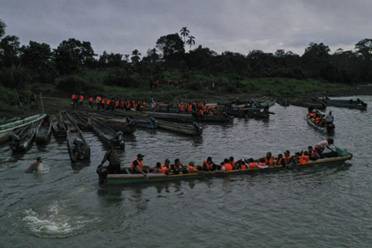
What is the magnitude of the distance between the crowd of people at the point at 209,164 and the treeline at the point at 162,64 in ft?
127

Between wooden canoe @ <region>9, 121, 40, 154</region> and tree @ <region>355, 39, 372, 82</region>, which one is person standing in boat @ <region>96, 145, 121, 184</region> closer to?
wooden canoe @ <region>9, 121, 40, 154</region>

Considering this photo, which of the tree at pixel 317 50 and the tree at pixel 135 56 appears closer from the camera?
the tree at pixel 135 56

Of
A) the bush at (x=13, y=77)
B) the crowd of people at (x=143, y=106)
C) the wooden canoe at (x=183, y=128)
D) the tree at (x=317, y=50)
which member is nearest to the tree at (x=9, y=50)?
the bush at (x=13, y=77)

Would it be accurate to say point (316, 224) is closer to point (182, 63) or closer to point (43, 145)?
point (43, 145)

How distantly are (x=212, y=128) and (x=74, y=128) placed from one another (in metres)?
13.8

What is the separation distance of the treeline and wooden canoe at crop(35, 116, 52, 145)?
1874 cm

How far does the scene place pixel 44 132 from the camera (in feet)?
114

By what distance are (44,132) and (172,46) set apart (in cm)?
7504

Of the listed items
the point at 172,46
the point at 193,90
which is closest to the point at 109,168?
the point at 193,90

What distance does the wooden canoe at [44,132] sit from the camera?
32.0m

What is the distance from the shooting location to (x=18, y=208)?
18.1 meters

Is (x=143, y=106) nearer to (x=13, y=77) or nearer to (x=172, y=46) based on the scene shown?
(x=13, y=77)

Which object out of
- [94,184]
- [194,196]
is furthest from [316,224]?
[94,184]

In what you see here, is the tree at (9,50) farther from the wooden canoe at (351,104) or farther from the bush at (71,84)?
the wooden canoe at (351,104)
